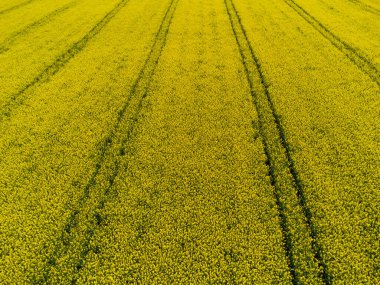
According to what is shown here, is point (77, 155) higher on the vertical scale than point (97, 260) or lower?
higher

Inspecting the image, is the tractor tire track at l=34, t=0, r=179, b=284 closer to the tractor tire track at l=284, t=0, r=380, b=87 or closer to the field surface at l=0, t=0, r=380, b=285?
the field surface at l=0, t=0, r=380, b=285

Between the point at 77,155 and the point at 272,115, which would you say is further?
the point at 272,115

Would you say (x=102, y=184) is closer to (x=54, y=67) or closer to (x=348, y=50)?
(x=54, y=67)

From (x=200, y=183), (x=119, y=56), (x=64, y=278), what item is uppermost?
(x=119, y=56)

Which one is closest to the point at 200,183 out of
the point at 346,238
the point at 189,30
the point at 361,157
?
the point at 346,238

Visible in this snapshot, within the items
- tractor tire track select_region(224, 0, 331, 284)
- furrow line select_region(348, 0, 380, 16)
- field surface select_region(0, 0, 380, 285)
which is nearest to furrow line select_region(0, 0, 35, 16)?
field surface select_region(0, 0, 380, 285)

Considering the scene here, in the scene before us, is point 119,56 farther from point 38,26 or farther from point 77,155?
point 38,26

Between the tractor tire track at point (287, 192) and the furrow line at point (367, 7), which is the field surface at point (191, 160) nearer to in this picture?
the tractor tire track at point (287, 192)
